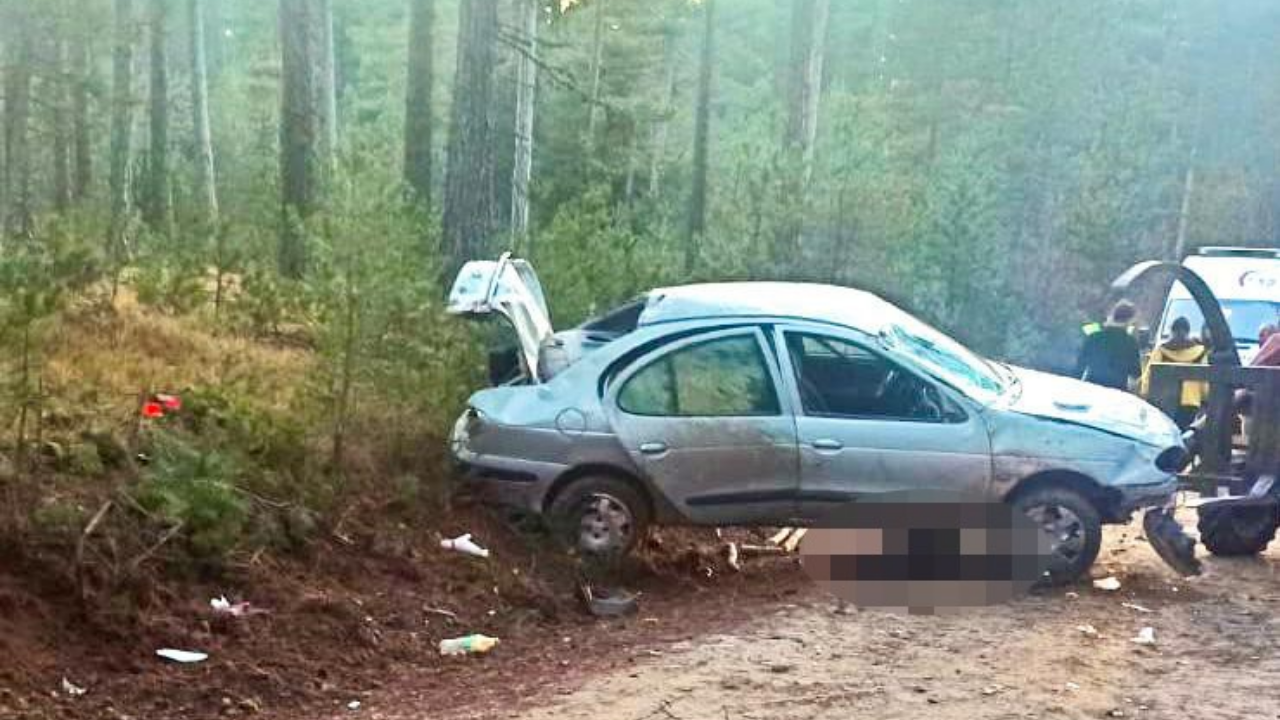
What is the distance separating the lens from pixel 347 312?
25.8 ft

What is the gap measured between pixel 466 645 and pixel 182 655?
4.83 ft

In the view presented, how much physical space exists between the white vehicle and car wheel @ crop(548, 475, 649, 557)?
8.90 meters

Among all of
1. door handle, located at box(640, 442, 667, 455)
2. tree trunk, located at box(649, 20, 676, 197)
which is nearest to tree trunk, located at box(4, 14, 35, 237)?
tree trunk, located at box(649, 20, 676, 197)

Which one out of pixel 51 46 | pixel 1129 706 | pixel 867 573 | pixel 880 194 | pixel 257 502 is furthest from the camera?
pixel 51 46

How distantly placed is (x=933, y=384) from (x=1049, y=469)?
0.88 metres

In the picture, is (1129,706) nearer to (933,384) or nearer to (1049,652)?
(1049,652)

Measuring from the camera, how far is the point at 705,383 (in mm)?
8203

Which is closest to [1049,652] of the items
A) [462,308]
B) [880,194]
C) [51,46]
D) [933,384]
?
[933,384]

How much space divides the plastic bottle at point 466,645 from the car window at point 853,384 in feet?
8.48

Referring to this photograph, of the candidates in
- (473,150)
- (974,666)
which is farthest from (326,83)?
(974,666)

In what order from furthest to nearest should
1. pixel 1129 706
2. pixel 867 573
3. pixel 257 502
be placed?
pixel 867 573
pixel 257 502
pixel 1129 706

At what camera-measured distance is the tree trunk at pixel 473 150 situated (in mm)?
13023

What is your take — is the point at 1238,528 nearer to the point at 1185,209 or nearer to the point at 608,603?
the point at 608,603

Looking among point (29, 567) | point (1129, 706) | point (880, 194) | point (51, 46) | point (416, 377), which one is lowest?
point (1129, 706)
